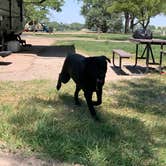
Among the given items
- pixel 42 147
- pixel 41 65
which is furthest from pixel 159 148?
pixel 41 65

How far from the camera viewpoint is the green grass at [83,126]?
5.00m

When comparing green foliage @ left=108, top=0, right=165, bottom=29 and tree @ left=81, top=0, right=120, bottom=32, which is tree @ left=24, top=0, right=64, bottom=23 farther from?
tree @ left=81, top=0, right=120, bottom=32

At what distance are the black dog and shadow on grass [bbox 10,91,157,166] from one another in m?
0.34

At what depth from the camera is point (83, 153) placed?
196 inches

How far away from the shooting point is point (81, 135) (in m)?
5.62

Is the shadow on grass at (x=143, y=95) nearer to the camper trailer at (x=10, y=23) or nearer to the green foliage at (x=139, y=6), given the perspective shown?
the camper trailer at (x=10, y=23)

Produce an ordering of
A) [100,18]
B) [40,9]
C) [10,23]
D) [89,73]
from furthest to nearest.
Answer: [100,18], [40,9], [10,23], [89,73]

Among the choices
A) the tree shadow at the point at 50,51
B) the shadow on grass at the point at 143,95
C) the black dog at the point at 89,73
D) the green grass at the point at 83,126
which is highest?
the black dog at the point at 89,73

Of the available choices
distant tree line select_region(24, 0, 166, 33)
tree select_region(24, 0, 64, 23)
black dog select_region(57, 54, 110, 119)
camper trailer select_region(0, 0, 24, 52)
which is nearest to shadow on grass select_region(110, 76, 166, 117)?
black dog select_region(57, 54, 110, 119)

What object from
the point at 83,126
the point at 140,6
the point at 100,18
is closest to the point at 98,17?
the point at 100,18

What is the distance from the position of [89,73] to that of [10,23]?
14.0 metres

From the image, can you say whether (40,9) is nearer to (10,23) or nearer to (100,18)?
(100,18)

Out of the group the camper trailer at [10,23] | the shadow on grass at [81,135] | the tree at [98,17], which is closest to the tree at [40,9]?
the tree at [98,17]

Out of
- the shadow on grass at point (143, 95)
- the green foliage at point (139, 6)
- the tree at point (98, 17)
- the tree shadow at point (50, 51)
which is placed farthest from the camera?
the tree at point (98, 17)
